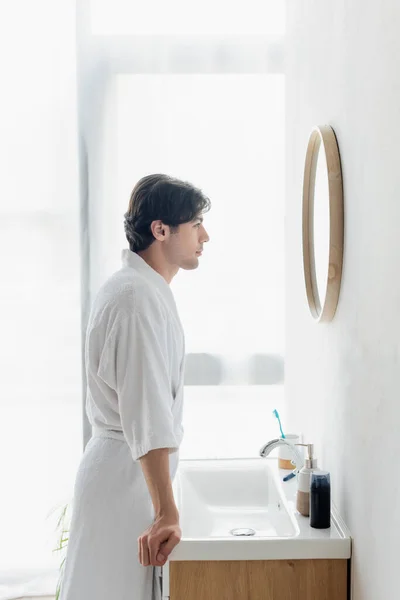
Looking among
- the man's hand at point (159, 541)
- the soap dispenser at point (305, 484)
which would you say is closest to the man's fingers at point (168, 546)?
the man's hand at point (159, 541)

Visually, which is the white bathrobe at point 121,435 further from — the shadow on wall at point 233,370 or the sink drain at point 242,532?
the shadow on wall at point 233,370

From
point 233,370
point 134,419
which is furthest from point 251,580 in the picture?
point 233,370

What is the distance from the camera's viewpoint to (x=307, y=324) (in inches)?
84.7

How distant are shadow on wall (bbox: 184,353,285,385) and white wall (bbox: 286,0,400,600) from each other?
Answer: 701mm

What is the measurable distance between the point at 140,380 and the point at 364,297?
0.49 metres

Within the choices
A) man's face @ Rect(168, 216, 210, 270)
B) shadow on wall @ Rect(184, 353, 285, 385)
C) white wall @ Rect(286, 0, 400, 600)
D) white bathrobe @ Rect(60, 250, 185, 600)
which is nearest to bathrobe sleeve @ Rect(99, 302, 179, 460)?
white bathrobe @ Rect(60, 250, 185, 600)

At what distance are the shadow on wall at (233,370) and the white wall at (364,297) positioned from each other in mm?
701

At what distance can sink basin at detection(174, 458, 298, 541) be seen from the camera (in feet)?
6.22

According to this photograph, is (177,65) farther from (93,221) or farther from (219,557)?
(219,557)

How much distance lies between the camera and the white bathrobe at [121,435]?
150 centimetres

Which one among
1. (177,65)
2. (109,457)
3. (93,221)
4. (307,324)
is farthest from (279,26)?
(109,457)

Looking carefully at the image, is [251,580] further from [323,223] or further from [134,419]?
[323,223]

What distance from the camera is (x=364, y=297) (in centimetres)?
139

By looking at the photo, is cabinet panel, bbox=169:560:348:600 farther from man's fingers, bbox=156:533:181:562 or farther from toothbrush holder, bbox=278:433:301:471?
toothbrush holder, bbox=278:433:301:471
